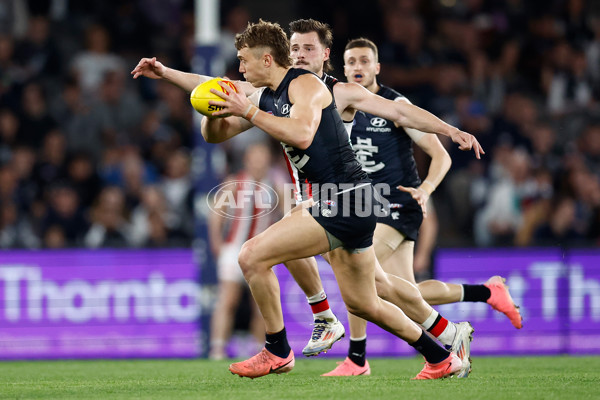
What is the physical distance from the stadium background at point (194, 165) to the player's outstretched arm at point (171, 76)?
387 cm

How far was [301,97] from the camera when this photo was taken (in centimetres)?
563

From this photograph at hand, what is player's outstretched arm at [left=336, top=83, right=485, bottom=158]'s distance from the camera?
611cm

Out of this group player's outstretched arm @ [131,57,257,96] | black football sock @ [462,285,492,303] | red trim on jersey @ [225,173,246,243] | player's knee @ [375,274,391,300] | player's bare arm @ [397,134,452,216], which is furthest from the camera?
red trim on jersey @ [225,173,246,243]

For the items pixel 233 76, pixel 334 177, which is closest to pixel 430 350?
pixel 334 177

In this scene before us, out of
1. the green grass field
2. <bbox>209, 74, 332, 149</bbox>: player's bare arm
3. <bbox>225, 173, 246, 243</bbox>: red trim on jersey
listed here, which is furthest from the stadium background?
<bbox>209, 74, 332, 149</bbox>: player's bare arm

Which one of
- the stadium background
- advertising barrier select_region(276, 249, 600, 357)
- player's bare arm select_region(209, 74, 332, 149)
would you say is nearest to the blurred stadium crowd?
the stadium background

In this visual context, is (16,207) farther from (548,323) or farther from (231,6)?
(548,323)

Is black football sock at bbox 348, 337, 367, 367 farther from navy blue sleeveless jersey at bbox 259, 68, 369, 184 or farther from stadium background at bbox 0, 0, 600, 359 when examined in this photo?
stadium background at bbox 0, 0, 600, 359

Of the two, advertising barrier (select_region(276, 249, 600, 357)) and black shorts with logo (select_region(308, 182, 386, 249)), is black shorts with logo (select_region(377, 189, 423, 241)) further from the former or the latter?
advertising barrier (select_region(276, 249, 600, 357))

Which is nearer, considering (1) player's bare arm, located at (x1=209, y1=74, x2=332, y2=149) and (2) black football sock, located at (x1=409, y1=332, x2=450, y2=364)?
(1) player's bare arm, located at (x1=209, y1=74, x2=332, y2=149)

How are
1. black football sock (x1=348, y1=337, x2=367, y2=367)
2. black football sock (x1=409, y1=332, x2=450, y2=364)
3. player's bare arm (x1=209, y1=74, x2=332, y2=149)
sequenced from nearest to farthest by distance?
player's bare arm (x1=209, y1=74, x2=332, y2=149) → black football sock (x1=409, y1=332, x2=450, y2=364) → black football sock (x1=348, y1=337, x2=367, y2=367)

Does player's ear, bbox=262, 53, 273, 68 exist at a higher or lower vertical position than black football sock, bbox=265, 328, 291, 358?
higher

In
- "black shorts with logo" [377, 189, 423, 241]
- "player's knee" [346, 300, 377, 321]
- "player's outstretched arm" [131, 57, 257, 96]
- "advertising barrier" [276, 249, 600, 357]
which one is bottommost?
"advertising barrier" [276, 249, 600, 357]

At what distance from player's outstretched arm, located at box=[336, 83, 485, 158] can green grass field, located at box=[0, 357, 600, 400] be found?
1.54m
